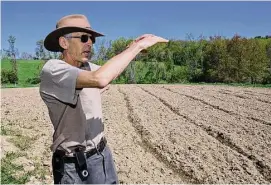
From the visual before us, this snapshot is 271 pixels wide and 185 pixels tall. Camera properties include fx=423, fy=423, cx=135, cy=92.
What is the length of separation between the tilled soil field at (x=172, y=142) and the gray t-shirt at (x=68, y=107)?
4.49m

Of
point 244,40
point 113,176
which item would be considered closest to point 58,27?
point 113,176

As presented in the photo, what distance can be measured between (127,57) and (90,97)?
0.55 meters

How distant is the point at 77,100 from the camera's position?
266 cm

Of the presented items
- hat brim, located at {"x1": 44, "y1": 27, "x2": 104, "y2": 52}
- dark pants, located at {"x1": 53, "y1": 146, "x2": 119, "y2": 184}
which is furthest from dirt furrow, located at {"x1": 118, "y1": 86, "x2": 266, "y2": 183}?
hat brim, located at {"x1": 44, "y1": 27, "x2": 104, "y2": 52}

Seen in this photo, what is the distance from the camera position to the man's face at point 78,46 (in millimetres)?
2791

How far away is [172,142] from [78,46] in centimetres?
738

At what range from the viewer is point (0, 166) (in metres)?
7.47

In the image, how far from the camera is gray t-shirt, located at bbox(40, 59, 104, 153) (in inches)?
100

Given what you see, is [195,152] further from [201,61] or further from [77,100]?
[201,61]

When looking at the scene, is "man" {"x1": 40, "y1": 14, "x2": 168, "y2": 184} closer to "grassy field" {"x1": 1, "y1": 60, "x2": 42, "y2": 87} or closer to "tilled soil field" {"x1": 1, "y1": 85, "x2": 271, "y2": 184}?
Result: "tilled soil field" {"x1": 1, "y1": 85, "x2": 271, "y2": 184}

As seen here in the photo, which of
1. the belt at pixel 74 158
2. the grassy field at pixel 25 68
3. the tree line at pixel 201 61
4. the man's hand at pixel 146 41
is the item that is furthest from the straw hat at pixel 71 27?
the grassy field at pixel 25 68

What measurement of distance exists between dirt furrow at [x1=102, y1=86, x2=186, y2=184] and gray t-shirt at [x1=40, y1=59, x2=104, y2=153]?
4499mm

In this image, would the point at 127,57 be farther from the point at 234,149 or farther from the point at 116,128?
the point at 116,128

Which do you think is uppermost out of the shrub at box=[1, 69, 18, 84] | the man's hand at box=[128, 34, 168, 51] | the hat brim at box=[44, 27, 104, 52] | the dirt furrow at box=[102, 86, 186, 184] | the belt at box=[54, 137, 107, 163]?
the hat brim at box=[44, 27, 104, 52]
